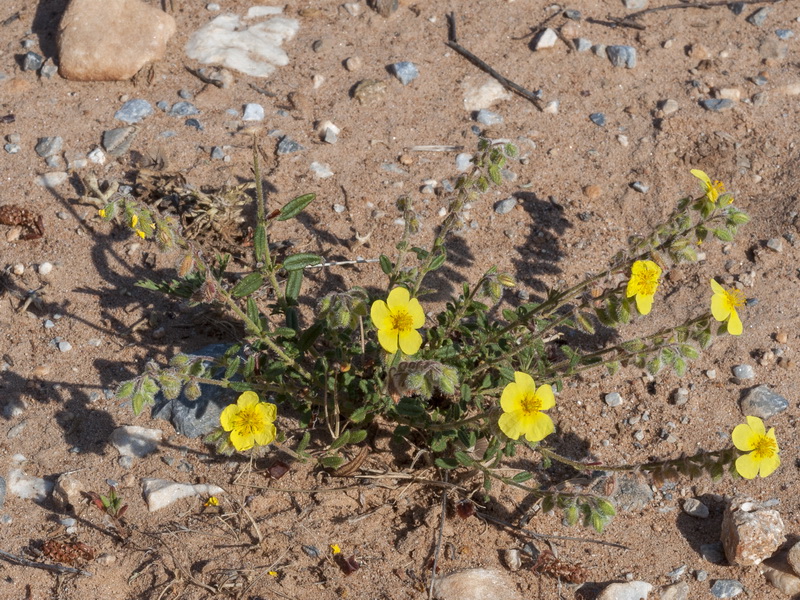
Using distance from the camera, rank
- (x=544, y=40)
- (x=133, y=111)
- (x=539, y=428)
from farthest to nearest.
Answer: (x=544, y=40)
(x=133, y=111)
(x=539, y=428)

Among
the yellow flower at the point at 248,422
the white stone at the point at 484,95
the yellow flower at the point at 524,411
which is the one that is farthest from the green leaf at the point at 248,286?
the white stone at the point at 484,95

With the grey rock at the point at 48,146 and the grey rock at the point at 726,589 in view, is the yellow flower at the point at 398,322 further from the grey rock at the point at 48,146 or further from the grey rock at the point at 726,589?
the grey rock at the point at 48,146

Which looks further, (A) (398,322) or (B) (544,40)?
(B) (544,40)

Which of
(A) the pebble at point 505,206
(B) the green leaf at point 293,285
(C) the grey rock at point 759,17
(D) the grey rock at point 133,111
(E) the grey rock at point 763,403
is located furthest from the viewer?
(C) the grey rock at point 759,17

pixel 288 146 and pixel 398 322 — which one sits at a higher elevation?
pixel 398 322

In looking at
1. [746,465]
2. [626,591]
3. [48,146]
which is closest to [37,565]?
[626,591]

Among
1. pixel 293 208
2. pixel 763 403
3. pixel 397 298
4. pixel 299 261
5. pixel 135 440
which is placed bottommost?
pixel 763 403

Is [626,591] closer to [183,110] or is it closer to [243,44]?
[183,110]

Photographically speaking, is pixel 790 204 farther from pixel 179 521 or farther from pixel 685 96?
pixel 179 521

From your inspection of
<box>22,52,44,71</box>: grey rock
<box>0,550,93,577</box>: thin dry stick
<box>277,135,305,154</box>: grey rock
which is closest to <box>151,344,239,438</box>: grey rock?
<box>0,550,93,577</box>: thin dry stick
